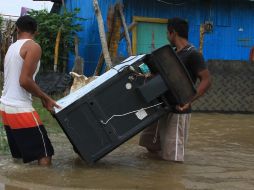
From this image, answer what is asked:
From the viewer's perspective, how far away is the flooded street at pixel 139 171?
14.1 feet

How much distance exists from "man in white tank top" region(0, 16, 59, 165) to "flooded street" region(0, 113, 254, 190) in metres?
0.19

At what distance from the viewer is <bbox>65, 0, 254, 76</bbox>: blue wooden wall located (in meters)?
13.6

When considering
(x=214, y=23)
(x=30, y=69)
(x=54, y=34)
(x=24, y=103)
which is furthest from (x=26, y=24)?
(x=214, y=23)

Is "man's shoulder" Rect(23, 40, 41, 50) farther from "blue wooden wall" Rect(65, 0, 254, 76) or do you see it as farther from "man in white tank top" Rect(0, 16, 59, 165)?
"blue wooden wall" Rect(65, 0, 254, 76)

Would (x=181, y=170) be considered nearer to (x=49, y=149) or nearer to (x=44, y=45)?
(x=49, y=149)

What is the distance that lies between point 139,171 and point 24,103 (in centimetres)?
131

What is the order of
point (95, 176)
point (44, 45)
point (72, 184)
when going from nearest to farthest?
1. point (72, 184)
2. point (95, 176)
3. point (44, 45)

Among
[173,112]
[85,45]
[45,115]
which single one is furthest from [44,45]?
[173,112]

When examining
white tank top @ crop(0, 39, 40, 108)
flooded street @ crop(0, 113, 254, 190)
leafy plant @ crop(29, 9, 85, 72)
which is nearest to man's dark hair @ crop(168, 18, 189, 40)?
flooded street @ crop(0, 113, 254, 190)

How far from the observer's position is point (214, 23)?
46.1 ft

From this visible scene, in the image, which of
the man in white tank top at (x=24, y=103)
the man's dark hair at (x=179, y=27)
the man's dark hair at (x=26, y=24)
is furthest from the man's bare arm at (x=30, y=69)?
the man's dark hair at (x=179, y=27)

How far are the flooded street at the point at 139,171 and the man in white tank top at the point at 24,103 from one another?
0.19 meters

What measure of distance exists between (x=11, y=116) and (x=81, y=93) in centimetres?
72

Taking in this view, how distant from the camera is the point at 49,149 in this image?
4898mm
